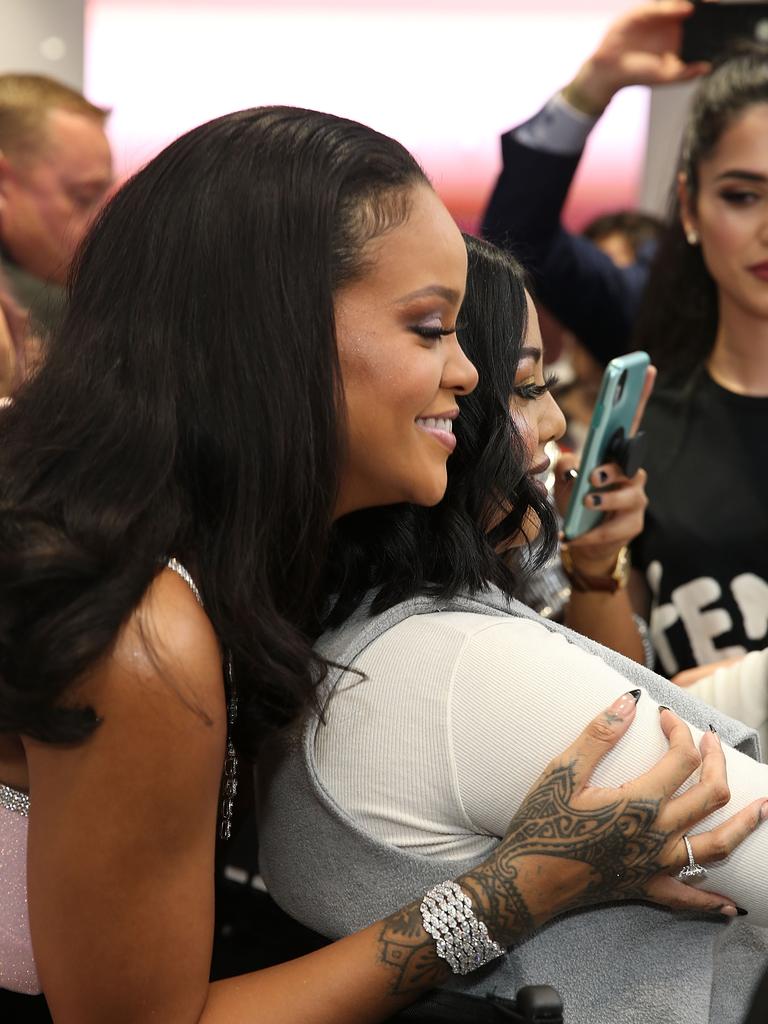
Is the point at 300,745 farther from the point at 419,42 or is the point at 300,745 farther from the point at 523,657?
the point at 419,42

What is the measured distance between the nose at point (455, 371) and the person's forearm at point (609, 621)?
2.72ft

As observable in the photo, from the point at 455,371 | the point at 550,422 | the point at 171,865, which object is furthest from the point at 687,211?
the point at 171,865

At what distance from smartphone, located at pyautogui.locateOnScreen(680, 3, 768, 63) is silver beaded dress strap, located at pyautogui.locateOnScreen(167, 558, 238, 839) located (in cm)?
179

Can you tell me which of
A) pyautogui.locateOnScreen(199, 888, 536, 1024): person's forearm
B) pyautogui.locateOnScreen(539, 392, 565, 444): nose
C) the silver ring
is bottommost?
pyautogui.locateOnScreen(199, 888, 536, 1024): person's forearm

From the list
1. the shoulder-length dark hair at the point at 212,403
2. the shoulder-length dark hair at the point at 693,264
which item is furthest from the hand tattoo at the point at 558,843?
the shoulder-length dark hair at the point at 693,264

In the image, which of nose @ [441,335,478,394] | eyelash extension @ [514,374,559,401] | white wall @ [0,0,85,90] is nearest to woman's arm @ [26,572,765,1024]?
nose @ [441,335,478,394]

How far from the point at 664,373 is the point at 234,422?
1.43 metres

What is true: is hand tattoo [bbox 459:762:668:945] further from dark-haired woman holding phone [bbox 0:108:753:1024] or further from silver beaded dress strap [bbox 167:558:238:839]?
silver beaded dress strap [bbox 167:558:238:839]

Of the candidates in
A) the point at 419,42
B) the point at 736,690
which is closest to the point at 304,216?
the point at 736,690

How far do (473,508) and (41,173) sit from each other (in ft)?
5.66

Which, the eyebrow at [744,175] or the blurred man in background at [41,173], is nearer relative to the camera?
the eyebrow at [744,175]

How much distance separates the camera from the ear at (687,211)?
2270 mm

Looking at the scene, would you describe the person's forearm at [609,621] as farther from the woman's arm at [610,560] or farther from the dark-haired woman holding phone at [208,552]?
the dark-haired woman holding phone at [208,552]

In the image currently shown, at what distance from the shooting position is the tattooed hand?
106 cm
